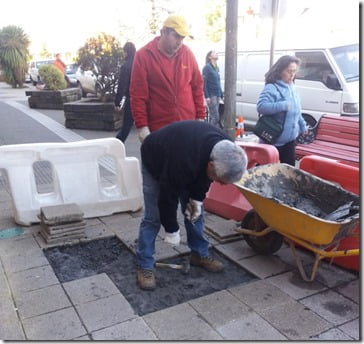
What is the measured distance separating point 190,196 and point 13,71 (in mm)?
27652

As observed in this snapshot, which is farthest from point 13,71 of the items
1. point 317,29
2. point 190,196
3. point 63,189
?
point 190,196

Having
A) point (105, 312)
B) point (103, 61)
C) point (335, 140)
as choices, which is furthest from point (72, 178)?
point (103, 61)

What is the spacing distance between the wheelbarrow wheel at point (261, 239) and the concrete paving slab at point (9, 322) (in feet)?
6.36

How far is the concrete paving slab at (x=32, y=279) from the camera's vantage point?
329 centimetres

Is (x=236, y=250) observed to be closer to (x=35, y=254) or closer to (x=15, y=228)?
(x=35, y=254)

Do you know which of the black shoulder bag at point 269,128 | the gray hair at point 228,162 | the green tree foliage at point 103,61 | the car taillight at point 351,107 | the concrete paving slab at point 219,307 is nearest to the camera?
the gray hair at point 228,162

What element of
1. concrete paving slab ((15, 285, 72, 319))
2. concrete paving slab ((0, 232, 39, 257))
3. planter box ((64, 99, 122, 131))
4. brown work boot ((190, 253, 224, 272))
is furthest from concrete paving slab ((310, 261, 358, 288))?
planter box ((64, 99, 122, 131))

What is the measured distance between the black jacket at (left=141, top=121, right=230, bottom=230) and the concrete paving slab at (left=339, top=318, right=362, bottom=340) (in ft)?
4.09

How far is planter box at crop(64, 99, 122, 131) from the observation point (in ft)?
33.9

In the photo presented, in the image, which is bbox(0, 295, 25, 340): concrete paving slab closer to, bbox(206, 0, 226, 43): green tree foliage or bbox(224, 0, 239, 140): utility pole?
bbox(224, 0, 239, 140): utility pole

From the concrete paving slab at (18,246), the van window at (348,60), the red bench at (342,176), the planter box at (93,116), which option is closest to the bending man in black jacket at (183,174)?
the red bench at (342,176)

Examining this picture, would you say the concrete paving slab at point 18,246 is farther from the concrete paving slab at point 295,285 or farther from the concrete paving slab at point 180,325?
the concrete paving slab at point 295,285

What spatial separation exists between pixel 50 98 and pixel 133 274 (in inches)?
486

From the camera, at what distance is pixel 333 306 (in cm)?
310
